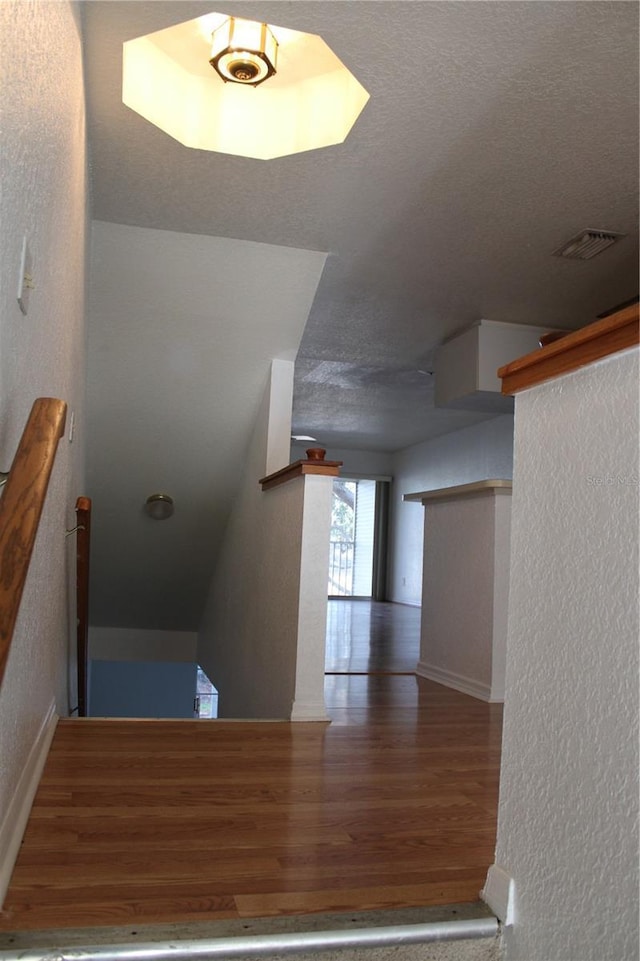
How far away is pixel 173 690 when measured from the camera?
898 cm

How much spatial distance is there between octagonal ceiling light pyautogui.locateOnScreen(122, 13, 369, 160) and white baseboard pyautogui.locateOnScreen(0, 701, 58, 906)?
234 centimetres

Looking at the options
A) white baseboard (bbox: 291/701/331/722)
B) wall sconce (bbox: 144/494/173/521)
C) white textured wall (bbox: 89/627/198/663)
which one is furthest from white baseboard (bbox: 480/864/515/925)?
white textured wall (bbox: 89/627/198/663)

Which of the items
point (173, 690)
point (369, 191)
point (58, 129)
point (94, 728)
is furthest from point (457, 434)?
point (58, 129)

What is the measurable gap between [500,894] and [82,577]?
236 cm

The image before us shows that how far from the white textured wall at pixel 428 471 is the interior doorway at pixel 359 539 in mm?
216

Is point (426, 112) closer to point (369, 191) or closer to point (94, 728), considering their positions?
point (369, 191)

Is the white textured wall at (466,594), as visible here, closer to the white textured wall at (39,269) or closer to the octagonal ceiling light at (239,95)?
the octagonal ceiling light at (239,95)

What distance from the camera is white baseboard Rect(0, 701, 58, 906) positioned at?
1611 mm

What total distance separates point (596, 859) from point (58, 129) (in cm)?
204

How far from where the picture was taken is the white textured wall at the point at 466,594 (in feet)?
12.7

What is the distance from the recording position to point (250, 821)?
6.79ft

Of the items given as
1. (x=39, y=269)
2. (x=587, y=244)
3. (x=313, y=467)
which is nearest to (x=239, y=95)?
(x=313, y=467)

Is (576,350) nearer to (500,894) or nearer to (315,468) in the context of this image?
(500,894)

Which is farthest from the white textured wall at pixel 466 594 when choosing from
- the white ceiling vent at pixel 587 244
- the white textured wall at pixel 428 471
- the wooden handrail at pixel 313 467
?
the white textured wall at pixel 428 471
